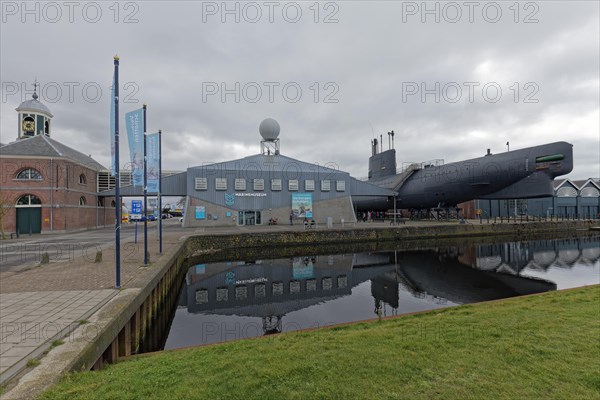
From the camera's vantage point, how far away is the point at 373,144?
178ft

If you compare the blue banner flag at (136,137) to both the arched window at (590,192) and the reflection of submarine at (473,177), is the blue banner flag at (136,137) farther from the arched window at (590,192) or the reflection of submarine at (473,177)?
the arched window at (590,192)

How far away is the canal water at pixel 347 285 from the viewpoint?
1067 cm

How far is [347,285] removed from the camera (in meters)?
15.6

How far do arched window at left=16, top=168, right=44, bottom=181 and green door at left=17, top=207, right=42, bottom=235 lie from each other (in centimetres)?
299

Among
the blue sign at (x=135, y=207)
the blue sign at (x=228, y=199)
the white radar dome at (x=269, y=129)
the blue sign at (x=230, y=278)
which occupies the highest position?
the white radar dome at (x=269, y=129)

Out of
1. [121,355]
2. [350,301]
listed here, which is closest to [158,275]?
[121,355]

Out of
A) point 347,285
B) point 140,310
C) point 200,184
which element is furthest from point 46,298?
point 200,184

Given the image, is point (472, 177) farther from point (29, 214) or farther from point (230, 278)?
point (29, 214)

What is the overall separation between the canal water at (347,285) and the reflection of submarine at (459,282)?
0.16 ft

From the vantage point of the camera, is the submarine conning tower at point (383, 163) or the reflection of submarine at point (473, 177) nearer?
the reflection of submarine at point (473, 177)

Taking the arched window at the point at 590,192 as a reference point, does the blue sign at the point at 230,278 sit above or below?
below

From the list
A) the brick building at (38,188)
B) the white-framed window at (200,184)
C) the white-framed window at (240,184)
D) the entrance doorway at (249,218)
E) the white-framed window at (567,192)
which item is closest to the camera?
the brick building at (38,188)

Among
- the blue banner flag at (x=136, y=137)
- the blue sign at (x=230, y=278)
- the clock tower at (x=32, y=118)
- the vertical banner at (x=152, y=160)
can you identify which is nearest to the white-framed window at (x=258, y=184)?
the blue sign at (x=230, y=278)

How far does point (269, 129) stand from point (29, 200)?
27.0 m
